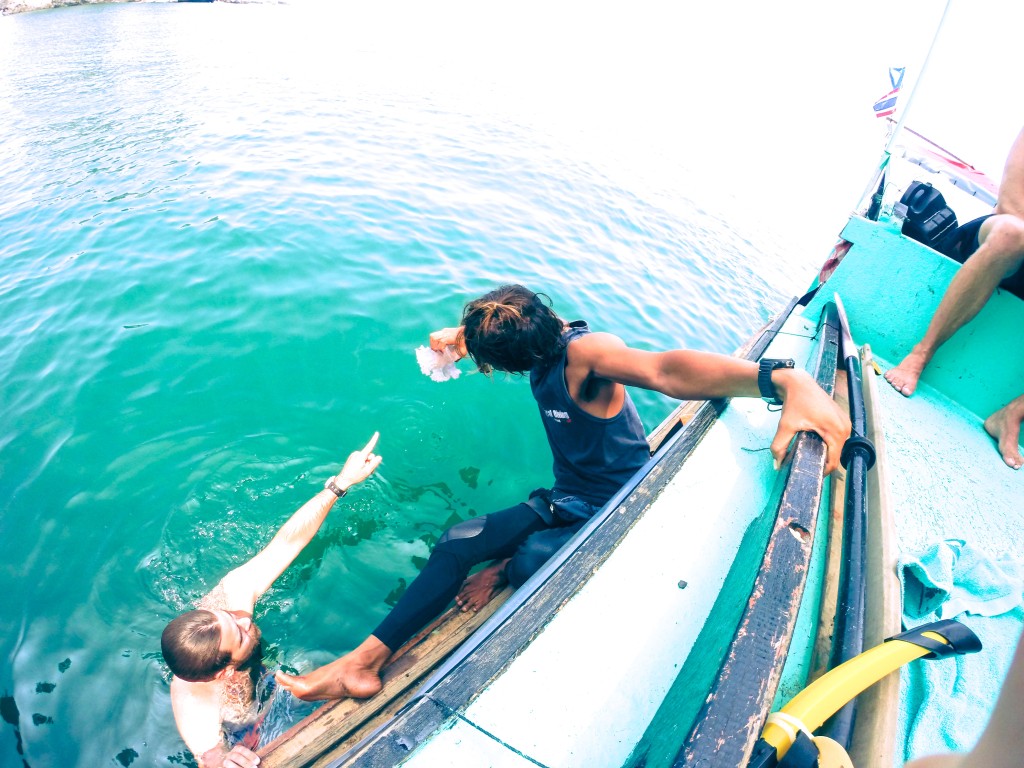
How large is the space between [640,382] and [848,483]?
3.04ft

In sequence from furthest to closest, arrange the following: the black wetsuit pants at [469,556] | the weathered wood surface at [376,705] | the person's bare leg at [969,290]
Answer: the person's bare leg at [969,290], the black wetsuit pants at [469,556], the weathered wood surface at [376,705]

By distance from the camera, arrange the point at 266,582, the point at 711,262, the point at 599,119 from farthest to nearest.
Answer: the point at 599,119
the point at 711,262
the point at 266,582

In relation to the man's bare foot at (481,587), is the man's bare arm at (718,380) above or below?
→ above

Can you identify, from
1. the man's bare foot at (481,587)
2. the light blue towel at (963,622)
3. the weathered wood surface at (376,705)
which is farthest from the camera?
the man's bare foot at (481,587)

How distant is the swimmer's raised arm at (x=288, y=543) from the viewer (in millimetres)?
3195

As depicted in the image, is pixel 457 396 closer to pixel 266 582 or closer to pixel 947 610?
pixel 266 582

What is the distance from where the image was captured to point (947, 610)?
1.85 meters

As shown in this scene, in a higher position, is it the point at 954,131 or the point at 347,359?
the point at 954,131

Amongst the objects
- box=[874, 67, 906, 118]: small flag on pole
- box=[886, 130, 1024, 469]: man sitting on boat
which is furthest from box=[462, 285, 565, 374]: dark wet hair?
box=[874, 67, 906, 118]: small flag on pole

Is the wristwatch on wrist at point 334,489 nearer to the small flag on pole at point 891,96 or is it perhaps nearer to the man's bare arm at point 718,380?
the man's bare arm at point 718,380

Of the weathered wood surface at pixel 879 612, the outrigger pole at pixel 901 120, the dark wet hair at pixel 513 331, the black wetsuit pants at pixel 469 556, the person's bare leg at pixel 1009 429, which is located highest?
the outrigger pole at pixel 901 120

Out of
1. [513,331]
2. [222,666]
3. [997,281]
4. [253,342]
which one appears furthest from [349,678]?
[997,281]

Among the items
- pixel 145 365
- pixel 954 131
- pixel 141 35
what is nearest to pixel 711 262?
pixel 954 131

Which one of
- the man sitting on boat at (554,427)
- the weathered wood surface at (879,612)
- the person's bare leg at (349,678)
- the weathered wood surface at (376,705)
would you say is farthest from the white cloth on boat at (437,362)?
the weathered wood surface at (879,612)
